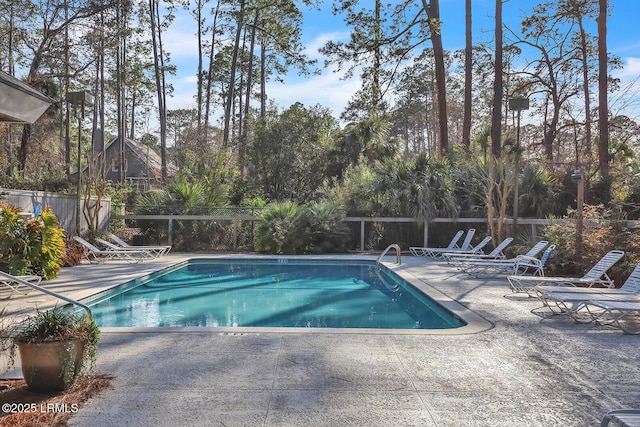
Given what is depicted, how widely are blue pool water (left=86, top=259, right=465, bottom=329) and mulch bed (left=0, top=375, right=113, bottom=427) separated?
10.1 feet

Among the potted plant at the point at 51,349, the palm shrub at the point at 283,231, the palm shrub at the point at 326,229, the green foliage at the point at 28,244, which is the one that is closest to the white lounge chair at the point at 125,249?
the palm shrub at the point at 283,231

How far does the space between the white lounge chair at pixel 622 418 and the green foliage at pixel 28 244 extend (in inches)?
303

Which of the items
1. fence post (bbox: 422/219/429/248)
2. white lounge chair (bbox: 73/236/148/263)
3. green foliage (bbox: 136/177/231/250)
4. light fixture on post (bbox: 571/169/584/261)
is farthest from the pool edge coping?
green foliage (bbox: 136/177/231/250)

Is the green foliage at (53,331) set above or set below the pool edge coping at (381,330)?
above

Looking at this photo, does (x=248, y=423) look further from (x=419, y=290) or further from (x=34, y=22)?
(x=34, y=22)

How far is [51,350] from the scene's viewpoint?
3.14 meters

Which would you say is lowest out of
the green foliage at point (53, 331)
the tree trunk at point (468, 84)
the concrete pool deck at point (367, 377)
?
the concrete pool deck at point (367, 377)

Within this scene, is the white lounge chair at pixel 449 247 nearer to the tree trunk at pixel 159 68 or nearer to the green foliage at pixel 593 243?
the green foliage at pixel 593 243

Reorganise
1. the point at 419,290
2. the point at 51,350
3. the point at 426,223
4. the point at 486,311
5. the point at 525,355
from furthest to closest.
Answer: the point at 426,223
the point at 419,290
the point at 486,311
the point at 525,355
the point at 51,350

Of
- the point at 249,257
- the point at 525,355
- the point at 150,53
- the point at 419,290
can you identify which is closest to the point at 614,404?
the point at 525,355

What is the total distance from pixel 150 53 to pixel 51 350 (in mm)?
26404

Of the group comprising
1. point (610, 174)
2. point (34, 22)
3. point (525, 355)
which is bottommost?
point (525, 355)

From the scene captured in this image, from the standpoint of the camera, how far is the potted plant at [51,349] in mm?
3146

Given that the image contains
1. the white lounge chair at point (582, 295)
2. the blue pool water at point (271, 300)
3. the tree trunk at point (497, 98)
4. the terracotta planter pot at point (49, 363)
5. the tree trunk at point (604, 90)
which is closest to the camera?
the terracotta planter pot at point (49, 363)
